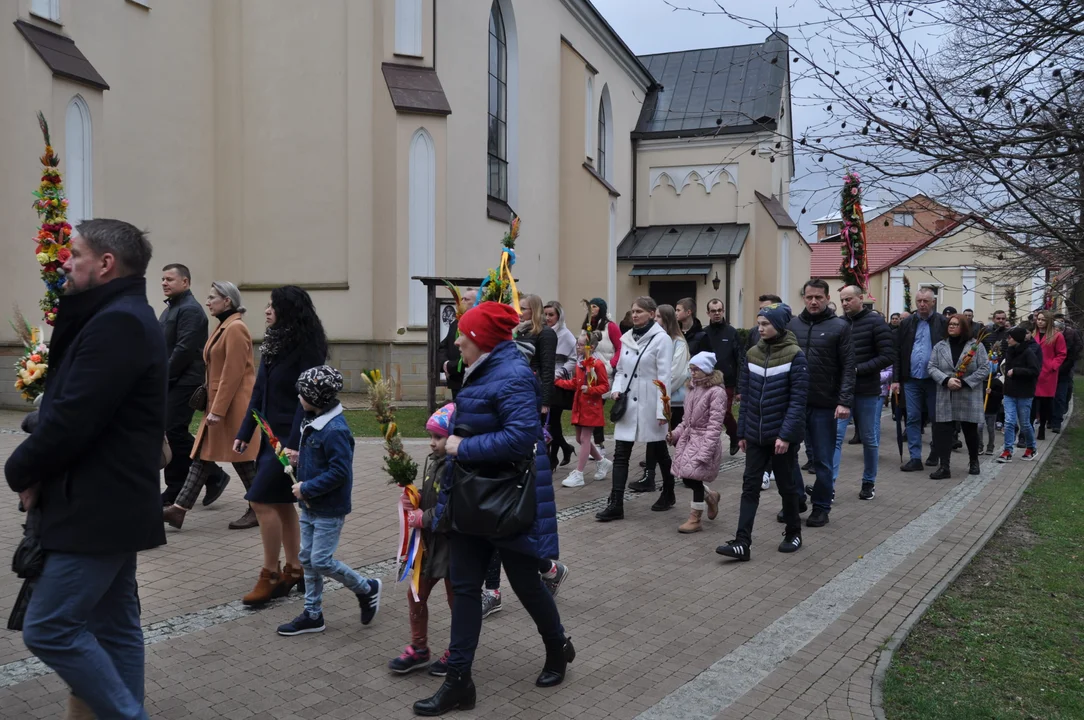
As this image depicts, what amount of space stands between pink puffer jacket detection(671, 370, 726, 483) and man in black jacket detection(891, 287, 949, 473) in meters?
4.59

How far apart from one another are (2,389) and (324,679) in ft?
39.7

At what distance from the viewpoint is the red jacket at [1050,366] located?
14219 mm

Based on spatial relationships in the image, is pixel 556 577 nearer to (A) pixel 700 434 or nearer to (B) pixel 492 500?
(B) pixel 492 500

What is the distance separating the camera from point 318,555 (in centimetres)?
481

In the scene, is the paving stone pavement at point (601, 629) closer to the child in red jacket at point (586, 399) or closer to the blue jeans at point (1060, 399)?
the child in red jacket at point (586, 399)

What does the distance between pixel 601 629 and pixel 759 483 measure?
6.89 feet

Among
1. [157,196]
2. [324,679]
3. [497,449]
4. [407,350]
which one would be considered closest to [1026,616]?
[497,449]

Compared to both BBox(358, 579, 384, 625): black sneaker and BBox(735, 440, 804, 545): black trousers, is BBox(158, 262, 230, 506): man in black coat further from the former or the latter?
BBox(735, 440, 804, 545): black trousers

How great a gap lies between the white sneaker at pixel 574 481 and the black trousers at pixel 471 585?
5162 mm

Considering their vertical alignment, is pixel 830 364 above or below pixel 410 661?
above

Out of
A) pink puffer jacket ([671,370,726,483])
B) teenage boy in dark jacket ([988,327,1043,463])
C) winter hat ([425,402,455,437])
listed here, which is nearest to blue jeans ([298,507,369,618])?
winter hat ([425,402,455,437])

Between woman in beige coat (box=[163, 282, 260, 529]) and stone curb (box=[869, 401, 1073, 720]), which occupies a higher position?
Result: woman in beige coat (box=[163, 282, 260, 529])

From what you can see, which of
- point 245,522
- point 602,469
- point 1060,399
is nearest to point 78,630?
point 245,522

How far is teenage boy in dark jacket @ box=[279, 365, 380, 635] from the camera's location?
478 centimetres
